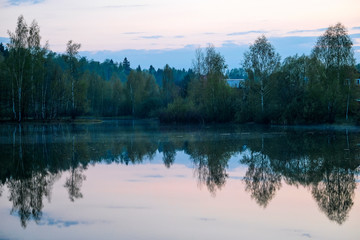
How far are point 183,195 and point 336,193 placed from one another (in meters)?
4.06

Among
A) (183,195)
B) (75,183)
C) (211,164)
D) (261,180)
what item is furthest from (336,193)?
(75,183)

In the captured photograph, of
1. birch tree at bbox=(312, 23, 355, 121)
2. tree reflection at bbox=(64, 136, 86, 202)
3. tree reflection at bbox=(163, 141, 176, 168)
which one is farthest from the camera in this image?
birch tree at bbox=(312, 23, 355, 121)

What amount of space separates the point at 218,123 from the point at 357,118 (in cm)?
1773

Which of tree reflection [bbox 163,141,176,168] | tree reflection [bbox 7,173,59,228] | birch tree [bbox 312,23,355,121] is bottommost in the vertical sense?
tree reflection [bbox 163,141,176,168]

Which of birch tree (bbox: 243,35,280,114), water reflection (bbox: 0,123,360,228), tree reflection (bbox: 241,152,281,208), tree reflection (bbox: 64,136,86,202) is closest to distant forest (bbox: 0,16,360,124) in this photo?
birch tree (bbox: 243,35,280,114)

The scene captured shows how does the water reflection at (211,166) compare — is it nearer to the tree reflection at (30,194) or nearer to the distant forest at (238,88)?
the tree reflection at (30,194)

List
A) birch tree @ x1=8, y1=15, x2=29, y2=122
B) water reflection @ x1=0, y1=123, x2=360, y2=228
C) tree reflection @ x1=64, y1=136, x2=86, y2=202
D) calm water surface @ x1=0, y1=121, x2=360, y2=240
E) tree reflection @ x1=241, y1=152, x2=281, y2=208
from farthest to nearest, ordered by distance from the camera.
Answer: birch tree @ x1=8, y1=15, x2=29, y2=122 → tree reflection @ x1=64, y1=136, x2=86, y2=202 → tree reflection @ x1=241, y1=152, x2=281, y2=208 → water reflection @ x1=0, y1=123, x2=360, y2=228 → calm water surface @ x1=0, y1=121, x2=360, y2=240

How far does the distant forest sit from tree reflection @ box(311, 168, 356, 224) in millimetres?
33218

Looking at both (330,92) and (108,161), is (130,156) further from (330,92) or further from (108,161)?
(330,92)

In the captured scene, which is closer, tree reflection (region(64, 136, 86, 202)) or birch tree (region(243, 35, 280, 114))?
tree reflection (region(64, 136, 86, 202))

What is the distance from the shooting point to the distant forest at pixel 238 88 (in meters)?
48.4

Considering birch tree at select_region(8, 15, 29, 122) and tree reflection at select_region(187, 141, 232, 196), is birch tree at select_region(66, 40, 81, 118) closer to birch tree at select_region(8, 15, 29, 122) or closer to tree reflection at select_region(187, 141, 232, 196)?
birch tree at select_region(8, 15, 29, 122)

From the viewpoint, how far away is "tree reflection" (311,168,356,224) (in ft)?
32.1

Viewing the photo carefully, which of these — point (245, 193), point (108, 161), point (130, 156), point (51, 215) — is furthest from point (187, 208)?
point (130, 156)
